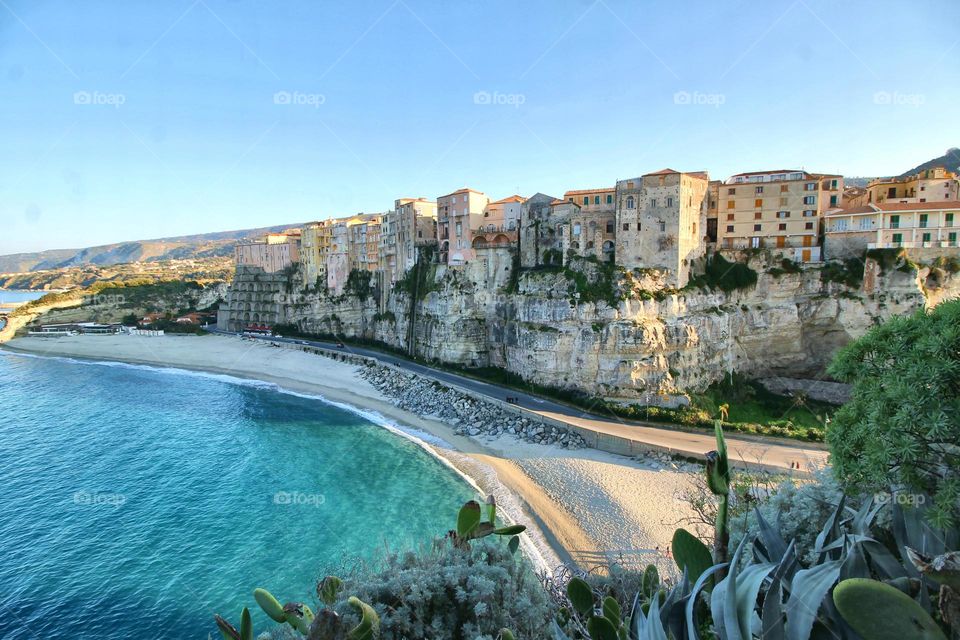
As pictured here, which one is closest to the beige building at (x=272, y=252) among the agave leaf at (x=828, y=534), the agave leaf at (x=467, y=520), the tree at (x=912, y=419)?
the agave leaf at (x=467, y=520)

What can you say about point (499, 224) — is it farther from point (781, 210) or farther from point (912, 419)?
point (912, 419)

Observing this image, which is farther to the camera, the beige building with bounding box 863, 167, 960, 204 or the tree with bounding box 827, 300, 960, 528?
the beige building with bounding box 863, 167, 960, 204

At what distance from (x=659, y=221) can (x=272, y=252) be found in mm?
57035

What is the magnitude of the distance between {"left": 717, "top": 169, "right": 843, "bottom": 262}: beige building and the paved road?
17916 mm

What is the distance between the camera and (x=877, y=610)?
388cm

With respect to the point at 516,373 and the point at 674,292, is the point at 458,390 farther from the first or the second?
the point at 674,292

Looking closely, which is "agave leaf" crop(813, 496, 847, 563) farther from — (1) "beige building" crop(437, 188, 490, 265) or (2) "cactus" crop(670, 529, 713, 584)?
(1) "beige building" crop(437, 188, 490, 265)

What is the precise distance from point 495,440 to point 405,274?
83.8ft

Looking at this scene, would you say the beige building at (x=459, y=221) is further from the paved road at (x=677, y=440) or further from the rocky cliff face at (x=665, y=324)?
the paved road at (x=677, y=440)

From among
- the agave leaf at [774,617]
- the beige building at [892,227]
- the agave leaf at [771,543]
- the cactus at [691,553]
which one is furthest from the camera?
the beige building at [892,227]

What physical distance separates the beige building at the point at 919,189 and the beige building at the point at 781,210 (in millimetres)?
3451

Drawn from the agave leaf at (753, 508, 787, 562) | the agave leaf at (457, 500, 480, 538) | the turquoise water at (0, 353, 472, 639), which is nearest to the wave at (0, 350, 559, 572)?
the turquoise water at (0, 353, 472, 639)

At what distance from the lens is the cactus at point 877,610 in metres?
3.83

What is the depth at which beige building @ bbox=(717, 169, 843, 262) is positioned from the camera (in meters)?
36.1
